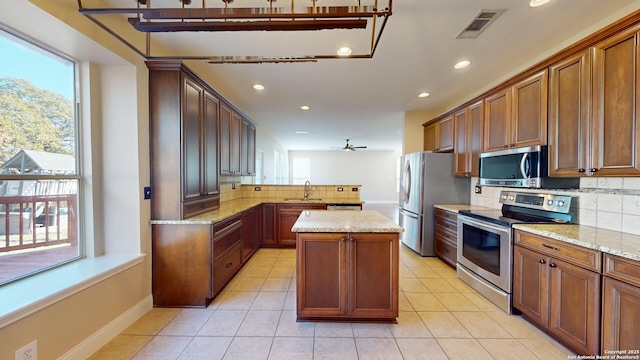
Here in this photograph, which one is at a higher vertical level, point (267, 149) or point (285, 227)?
point (267, 149)

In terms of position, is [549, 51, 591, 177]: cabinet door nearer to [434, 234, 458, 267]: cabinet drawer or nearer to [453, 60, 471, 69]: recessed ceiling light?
[453, 60, 471, 69]: recessed ceiling light

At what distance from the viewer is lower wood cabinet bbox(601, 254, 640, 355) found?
4.47 feet

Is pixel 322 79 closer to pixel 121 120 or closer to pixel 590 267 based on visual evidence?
pixel 121 120

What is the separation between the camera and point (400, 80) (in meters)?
3.12

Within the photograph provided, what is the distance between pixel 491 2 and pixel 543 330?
2.63 metres

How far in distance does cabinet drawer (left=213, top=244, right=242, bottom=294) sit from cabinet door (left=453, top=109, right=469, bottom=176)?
3349mm

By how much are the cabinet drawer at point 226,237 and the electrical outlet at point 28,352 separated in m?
1.19

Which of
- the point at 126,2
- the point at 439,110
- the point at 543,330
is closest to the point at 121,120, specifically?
the point at 126,2

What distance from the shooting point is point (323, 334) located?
6.41 feet

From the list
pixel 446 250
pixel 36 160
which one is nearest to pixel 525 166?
pixel 446 250

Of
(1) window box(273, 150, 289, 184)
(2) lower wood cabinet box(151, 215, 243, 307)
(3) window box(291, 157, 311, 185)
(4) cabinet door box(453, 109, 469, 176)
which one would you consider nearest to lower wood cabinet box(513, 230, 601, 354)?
(4) cabinet door box(453, 109, 469, 176)

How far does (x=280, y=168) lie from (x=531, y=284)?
8543 mm

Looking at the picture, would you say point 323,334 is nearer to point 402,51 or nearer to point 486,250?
point 486,250

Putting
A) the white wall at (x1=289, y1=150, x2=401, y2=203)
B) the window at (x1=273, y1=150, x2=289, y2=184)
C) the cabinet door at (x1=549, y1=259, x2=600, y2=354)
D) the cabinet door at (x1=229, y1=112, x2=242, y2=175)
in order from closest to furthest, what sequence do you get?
the cabinet door at (x1=549, y1=259, x2=600, y2=354) < the cabinet door at (x1=229, y1=112, x2=242, y2=175) < the window at (x1=273, y1=150, x2=289, y2=184) < the white wall at (x1=289, y1=150, x2=401, y2=203)
